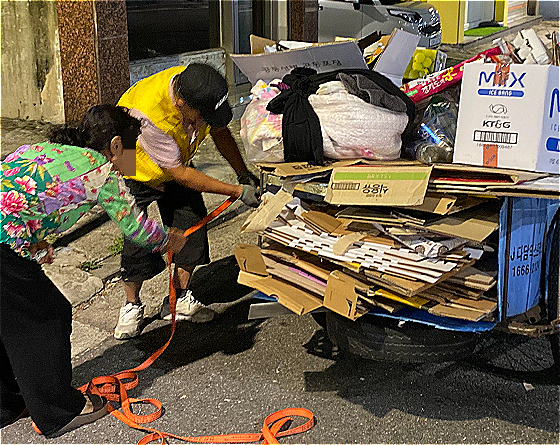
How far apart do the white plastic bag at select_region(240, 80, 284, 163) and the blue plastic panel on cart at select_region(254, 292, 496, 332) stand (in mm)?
901

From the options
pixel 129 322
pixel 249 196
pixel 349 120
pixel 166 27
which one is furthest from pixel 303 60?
pixel 166 27

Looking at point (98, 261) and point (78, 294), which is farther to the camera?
point (98, 261)

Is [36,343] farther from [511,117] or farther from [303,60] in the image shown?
[511,117]

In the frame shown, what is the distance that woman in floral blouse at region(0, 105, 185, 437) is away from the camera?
9.61ft

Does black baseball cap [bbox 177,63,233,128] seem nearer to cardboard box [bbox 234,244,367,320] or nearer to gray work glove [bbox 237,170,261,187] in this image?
gray work glove [bbox 237,170,261,187]

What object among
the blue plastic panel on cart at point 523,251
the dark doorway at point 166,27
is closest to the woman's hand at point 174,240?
the blue plastic panel on cart at point 523,251

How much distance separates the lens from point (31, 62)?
7105 mm

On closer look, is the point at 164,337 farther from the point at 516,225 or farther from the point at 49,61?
the point at 49,61

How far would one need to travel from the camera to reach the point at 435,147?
10.7 ft

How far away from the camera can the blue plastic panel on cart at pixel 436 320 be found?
3.07 meters

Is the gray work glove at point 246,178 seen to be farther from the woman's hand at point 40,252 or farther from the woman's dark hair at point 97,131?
the woman's hand at point 40,252

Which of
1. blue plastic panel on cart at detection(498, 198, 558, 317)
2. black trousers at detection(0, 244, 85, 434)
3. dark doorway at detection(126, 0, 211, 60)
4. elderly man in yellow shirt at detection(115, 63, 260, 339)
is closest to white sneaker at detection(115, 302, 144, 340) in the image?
elderly man in yellow shirt at detection(115, 63, 260, 339)

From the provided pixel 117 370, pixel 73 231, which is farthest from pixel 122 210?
pixel 73 231

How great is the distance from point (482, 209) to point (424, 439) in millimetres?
1056
